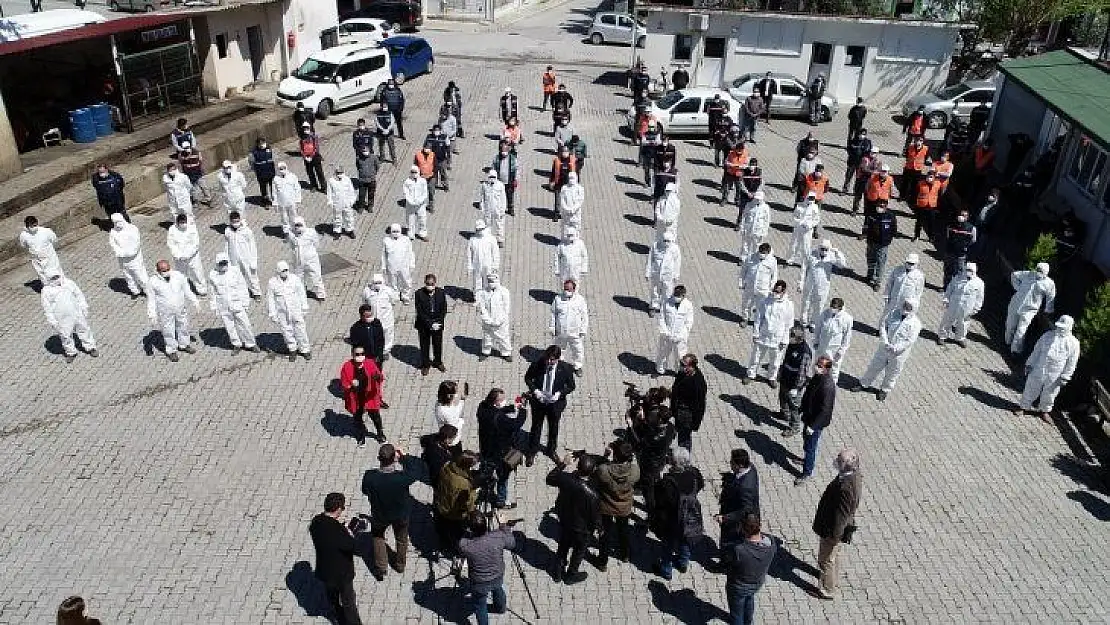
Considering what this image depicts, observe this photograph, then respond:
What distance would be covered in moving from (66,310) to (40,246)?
1704 mm

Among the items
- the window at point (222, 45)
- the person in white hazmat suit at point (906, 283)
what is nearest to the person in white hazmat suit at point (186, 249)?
the person in white hazmat suit at point (906, 283)

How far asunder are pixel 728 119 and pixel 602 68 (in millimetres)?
12621

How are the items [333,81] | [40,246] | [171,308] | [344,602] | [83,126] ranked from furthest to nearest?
[333,81], [83,126], [40,246], [171,308], [344,602]

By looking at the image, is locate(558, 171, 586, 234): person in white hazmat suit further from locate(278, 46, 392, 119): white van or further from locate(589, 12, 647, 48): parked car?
locate(589, 12, 647, 48): parked car

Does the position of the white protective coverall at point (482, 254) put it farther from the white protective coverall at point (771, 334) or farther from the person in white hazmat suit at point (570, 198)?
the white protective coverall at point (771, 334)

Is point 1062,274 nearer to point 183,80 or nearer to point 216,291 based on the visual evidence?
point 216,291

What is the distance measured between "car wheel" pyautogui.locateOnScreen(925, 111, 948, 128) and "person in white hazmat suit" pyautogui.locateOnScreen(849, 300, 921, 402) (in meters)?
15.1

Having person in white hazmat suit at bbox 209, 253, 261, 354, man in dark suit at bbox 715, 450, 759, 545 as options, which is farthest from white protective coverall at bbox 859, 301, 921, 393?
person in white hazmat suit at bbox 209, 253, 261, 354

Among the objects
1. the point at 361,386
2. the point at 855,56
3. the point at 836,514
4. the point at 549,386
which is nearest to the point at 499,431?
the point at 549,386

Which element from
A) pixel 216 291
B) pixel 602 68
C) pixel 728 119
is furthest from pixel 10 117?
pixel 602 68

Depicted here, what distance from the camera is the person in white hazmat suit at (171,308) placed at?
11.7 m

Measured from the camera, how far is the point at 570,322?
38.4 feet

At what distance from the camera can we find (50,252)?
Answer: 510 inches

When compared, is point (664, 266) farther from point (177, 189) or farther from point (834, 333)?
point (177, 189)
